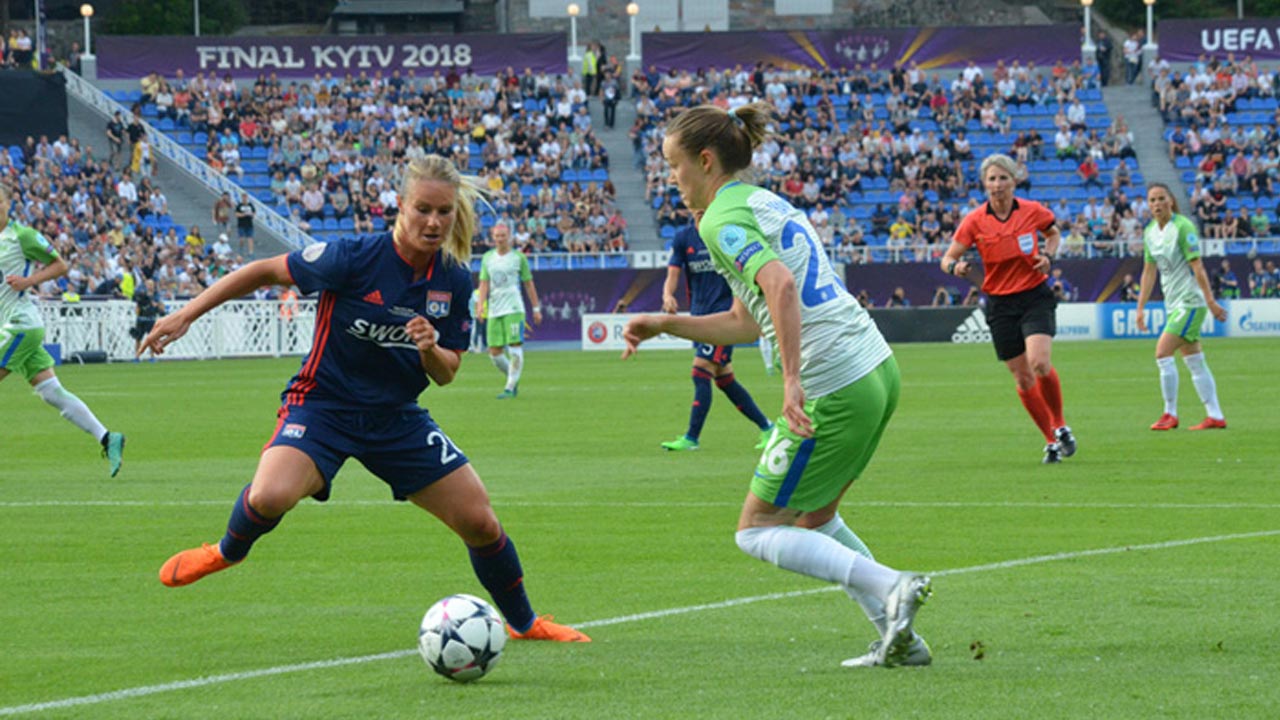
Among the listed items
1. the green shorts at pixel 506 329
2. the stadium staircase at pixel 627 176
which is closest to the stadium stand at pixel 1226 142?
the stadium staircase at pixel 627 176

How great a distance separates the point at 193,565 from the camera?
685 centimetres

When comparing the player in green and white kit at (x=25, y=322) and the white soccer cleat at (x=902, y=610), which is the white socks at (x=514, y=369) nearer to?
the player in green and white kit at (x=25, y=322)

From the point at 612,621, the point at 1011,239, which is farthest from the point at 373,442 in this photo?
the point at 1011,239

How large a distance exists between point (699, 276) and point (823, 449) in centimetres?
1027

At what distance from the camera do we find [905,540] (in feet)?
32.6

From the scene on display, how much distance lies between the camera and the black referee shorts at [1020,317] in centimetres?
1467

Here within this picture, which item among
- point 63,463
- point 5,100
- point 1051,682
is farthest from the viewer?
point 5,100

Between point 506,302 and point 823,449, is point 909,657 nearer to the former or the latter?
point 823,449

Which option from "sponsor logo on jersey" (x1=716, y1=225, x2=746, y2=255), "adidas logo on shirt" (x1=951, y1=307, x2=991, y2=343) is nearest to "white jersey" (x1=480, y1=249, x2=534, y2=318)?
"sponsor logo on jersey" (x1=716, y1=225, x2=746, y2=255)

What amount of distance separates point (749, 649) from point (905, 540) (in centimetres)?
345

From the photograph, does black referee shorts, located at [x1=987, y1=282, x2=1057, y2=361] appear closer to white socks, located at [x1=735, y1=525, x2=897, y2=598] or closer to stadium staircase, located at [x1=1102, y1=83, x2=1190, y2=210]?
white socks, located at [x1=735, y1=525, x2=897, y2=598]

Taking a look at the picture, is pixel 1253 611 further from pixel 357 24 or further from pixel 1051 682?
pixel 357 24

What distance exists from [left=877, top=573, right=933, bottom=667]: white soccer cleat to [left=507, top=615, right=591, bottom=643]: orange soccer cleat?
4.62 feet

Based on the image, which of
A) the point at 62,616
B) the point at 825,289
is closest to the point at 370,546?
the point at 62,616
